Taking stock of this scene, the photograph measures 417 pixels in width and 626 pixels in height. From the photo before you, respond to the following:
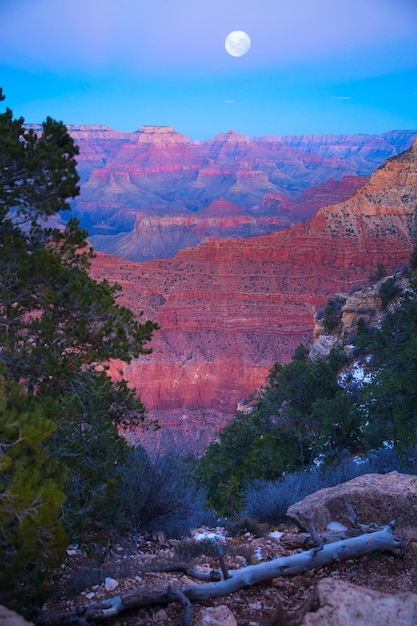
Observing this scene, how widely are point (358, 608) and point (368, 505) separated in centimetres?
260

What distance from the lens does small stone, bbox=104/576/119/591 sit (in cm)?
462

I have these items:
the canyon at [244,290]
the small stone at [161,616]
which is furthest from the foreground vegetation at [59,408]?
the canyon at [244,290]

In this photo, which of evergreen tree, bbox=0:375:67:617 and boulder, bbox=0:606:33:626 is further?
evergreen tree, bbox=0:375:67:617

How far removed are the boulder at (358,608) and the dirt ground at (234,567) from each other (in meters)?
0.22

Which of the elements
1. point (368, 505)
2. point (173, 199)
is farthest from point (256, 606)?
point (173, 199)

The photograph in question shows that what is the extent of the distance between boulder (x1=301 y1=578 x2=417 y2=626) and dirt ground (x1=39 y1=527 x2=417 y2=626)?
22 centimetres

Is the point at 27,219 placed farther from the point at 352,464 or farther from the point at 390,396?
the point at 390,396

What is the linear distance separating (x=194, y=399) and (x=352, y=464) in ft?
95.0

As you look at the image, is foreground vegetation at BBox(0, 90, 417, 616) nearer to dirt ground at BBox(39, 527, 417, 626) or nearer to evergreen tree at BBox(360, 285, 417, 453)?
dirt ground at BBox(39, 527, 417, 626)

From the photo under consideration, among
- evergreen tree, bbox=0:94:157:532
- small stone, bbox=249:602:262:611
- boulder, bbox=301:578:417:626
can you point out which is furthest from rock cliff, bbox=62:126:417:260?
boulder, bbox=301:578:417:626

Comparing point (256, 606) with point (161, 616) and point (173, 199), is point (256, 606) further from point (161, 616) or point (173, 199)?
point (173, 199)

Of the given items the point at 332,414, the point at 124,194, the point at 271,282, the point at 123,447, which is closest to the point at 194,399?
the point at 271,282

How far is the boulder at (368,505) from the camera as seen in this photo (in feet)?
18.9

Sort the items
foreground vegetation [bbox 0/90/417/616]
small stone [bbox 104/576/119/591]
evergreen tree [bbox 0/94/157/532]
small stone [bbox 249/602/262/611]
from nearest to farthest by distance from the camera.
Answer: foreground vegetation [bbox 0/90/417/616] → small stone [bbox 249/602/262/611] → small stone [bbox 104/576/119/591] → evergreen tree [bbox 0/94/157/532]
